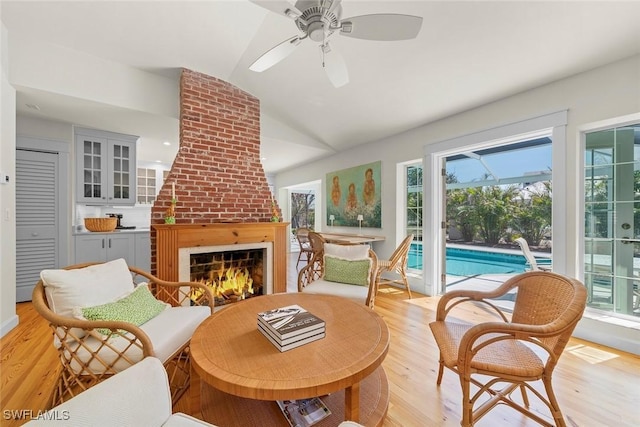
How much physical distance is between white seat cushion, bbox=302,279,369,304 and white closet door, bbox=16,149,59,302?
3.51 m

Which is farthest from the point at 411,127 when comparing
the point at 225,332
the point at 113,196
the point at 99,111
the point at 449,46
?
the point at 113,196

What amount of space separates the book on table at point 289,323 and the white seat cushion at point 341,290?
0.98m

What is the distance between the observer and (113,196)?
3.92 meters

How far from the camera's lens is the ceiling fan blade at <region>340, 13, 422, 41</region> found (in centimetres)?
142

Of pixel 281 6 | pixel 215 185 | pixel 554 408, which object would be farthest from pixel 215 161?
pixel 554 408

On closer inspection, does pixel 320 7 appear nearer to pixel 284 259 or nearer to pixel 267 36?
pixel 267 36

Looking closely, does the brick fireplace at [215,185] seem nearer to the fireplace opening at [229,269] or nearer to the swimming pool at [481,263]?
the fireplace opening at [229,269]

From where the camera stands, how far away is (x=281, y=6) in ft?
4.52

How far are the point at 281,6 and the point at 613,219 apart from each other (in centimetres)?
327

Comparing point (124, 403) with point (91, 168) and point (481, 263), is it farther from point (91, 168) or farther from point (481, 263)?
point (481, 263)

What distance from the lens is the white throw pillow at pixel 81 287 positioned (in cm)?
146

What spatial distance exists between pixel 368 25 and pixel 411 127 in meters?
2.59

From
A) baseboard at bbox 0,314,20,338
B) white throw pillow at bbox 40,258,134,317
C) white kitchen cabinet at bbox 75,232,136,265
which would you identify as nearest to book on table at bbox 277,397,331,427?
Answer: white throw pillow at bbox 40,258,134,317

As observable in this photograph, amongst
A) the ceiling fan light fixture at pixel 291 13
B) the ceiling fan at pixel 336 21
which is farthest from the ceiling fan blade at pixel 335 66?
the ceiling fan light fixture at pixel 291 13
